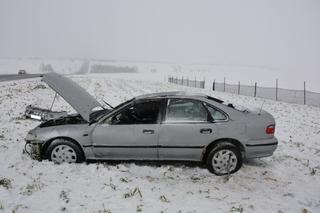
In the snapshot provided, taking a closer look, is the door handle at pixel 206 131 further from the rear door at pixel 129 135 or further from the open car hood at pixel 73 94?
the open car hood at pixel 73 94

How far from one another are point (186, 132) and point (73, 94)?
2.76 meters

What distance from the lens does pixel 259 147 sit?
227 inches

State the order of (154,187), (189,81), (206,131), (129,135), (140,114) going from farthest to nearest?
(189,81), (140,114), (129,135), (206,131), (154,187)

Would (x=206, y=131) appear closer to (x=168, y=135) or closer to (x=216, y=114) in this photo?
(x=216, y=114)

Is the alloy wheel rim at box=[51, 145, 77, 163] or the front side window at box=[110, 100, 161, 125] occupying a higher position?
the front side window at box=[110, 100, 161, 125]

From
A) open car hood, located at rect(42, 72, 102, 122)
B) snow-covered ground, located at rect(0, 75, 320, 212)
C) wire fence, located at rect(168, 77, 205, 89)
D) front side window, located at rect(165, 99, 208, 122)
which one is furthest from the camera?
wire fence, located at rect(168, 77, 205, 89)

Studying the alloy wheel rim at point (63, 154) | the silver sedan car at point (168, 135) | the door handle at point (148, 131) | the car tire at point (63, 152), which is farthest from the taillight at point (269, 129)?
the alloy wheel rim at point (63, 154)

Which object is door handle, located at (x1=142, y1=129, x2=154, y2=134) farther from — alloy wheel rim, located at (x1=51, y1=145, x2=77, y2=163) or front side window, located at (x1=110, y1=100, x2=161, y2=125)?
alloy wheel rim, located at (x1=51, y1=145, x2=77, y2=163)

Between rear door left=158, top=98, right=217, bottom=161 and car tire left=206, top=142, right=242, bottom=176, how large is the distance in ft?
0.68

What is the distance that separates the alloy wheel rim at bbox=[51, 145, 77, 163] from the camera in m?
5.99

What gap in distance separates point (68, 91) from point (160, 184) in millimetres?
3029

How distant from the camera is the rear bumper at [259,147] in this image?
573 centimetres

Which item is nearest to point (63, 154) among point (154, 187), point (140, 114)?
point (140, 114)

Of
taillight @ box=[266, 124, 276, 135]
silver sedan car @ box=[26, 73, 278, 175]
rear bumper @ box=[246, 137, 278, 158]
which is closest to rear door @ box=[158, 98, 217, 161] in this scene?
silver sedan car @ box=[26, 73, 278, 175]
